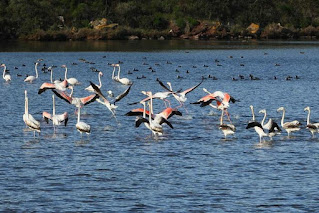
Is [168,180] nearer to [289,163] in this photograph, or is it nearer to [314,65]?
[289,163]

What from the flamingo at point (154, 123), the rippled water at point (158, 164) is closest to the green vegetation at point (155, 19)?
the rippled water at point (158, 164)

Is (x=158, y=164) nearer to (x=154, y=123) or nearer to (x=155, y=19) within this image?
(x=154, y=123)

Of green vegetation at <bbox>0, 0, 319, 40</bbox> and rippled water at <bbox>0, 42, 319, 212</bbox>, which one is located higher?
green vegetation at <bbox>0, 0, 319, 40</bbox>

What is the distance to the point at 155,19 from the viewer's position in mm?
107125

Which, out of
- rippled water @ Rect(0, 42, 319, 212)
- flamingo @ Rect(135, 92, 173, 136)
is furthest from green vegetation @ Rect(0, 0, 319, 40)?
flamingo @ Rect(135, 92, 173, 136)

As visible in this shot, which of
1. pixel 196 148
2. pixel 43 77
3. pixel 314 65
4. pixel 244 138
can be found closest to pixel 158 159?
pixel 196 148

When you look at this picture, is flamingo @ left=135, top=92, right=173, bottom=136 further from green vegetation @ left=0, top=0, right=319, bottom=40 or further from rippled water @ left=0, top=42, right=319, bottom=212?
green vegetation @ left=0, top=0, right=319, bottom=40

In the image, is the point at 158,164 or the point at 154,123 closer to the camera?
the point at 158,164

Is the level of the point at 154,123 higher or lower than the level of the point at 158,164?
higher

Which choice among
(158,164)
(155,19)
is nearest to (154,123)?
(158,164)

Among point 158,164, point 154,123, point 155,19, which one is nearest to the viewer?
point 158,164

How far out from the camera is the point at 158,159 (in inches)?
664

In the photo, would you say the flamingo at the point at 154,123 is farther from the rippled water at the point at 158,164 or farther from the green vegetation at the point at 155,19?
the green vegetation at the point at 155,19

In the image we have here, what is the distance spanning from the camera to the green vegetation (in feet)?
318
